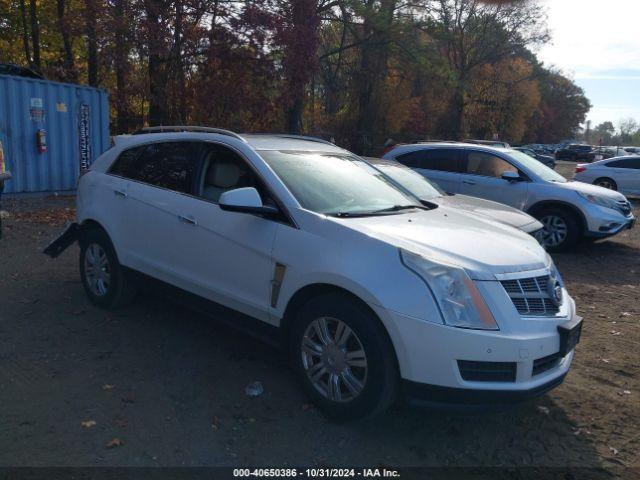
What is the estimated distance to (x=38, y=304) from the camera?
5.72 meters

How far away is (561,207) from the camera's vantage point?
9469 millimetres

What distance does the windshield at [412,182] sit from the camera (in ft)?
26.0

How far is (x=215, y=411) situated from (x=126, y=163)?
270 centimetres

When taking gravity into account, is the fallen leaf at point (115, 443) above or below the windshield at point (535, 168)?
below

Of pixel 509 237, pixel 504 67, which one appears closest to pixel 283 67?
pixel 509 237

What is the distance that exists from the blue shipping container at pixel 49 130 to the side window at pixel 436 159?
7414 mm

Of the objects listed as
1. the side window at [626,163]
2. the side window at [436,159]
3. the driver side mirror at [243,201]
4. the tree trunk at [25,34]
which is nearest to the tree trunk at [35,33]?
the tree trunk at [25,34]

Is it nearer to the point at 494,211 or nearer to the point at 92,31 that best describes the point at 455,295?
the point at 494,211

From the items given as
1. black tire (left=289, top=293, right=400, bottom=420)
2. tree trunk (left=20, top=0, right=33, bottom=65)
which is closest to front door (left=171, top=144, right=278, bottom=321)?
black tire (left=289, top=293, right=400, bottom=420)

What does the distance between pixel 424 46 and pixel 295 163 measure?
23.6m

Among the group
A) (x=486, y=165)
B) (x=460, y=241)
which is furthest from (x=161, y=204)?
(x=486, y=165)

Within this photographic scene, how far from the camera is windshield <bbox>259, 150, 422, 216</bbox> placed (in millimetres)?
4117

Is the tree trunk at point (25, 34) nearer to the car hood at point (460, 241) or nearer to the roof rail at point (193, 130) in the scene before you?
the roof rail at point (193, 130)

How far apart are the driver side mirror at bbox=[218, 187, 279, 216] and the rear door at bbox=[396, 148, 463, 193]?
6759mm
